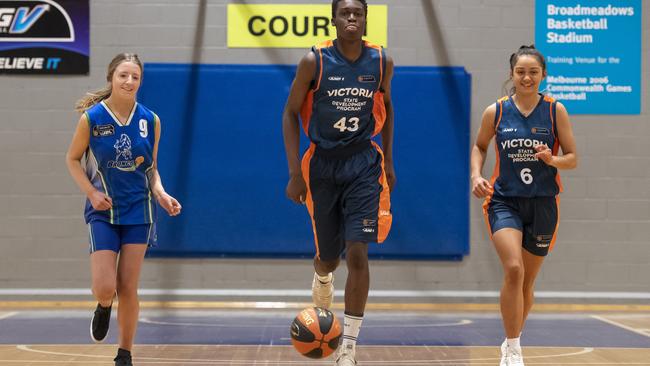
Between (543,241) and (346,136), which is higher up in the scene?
(346,136)

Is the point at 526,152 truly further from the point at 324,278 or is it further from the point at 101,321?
the point at 101,321

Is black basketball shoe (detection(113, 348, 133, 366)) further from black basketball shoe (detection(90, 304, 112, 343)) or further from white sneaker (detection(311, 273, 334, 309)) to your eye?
white sneaker (detection(311, 273, 334, 309))

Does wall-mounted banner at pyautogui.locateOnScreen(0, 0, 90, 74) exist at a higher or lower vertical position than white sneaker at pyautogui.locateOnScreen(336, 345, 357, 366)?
higher

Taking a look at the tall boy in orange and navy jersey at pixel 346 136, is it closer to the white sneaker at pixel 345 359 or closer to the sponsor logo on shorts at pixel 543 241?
the white sneaker at pixel 345 359

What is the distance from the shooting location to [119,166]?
403 cm

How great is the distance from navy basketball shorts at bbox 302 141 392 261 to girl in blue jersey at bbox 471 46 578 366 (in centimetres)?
54

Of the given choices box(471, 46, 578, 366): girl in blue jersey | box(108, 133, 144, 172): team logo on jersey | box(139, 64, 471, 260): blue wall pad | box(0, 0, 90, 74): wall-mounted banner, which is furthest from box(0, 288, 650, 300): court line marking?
box(108, 133, 144, 172): team logo on jersey

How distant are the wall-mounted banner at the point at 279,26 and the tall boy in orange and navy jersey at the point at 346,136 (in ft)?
12.1

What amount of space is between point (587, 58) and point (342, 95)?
461cm

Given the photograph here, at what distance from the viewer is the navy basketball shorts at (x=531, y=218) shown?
4340 millimetres

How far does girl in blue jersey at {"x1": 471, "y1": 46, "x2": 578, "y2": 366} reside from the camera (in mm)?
4242

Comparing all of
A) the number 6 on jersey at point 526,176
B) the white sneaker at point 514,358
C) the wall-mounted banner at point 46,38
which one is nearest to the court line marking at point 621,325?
the white sneaker at point 514,358

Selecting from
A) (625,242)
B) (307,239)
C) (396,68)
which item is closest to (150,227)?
(307,239)

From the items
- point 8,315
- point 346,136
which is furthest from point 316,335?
point 8,315
